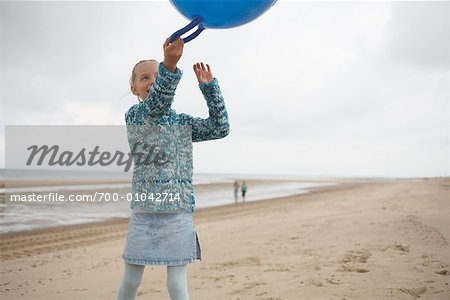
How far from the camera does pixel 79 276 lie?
539 centimetres

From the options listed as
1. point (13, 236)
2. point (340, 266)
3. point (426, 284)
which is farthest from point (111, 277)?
point (13, 236)

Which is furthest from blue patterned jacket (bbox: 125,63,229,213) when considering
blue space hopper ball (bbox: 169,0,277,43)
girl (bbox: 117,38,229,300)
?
blue space hopper ball (bbox: 169,0,277,43)

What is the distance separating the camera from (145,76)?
2447 millimetres

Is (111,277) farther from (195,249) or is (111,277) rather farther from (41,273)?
(195,249)

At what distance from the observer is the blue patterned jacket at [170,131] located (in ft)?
6.92

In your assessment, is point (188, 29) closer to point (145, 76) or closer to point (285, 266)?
point (145, 76)

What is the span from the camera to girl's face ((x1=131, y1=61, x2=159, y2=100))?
2.44 metres

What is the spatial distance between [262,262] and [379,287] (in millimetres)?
1738

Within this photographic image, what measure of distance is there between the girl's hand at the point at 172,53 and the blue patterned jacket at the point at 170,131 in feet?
0.11

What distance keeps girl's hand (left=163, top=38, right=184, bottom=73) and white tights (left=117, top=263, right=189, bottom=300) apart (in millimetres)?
1116

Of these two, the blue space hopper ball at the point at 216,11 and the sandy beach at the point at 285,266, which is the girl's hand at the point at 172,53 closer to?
the blue space hopper ball at the point at 216,11

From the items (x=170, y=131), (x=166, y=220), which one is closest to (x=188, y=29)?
(x=170, y=131)

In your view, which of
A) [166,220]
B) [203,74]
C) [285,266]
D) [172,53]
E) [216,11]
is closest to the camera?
[172,53]

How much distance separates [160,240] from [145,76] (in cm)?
99
